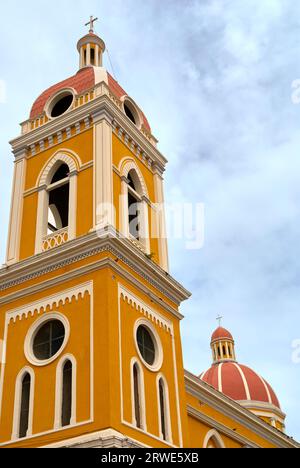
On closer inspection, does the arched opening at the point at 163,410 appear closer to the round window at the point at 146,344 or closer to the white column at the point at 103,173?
the round window at the point at 146,344

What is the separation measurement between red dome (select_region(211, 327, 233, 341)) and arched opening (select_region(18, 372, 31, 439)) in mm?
35018

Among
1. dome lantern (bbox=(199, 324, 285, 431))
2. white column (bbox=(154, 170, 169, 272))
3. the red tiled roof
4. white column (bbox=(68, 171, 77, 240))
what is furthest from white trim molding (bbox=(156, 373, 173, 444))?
dome lantern (bbox=(199, 324, 285, 431))

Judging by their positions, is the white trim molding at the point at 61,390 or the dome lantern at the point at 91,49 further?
the dome lantern at the point at 91,49

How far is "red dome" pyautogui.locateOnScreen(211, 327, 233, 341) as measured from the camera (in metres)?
50.6

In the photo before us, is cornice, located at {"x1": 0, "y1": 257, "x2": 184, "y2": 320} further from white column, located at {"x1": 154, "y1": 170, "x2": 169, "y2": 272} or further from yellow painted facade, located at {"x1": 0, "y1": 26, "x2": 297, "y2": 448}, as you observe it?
white column, located at {"x1": 154, "y1": 170, "x2": 169, "y2": 272}

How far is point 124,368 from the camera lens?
52.2 feet

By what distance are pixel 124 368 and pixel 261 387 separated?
1173 inches

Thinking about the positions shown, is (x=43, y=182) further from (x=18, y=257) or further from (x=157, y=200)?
(x=157, y=200)

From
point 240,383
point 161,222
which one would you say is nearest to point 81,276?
point 161,222

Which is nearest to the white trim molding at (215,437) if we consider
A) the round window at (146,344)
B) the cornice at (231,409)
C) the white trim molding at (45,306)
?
the cornice at (231,409)

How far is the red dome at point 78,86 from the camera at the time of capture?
2161cm

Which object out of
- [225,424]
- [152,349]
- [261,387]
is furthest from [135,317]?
[261,387]

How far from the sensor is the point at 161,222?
70.3 feet

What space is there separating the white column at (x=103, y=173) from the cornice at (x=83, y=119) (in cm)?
30
